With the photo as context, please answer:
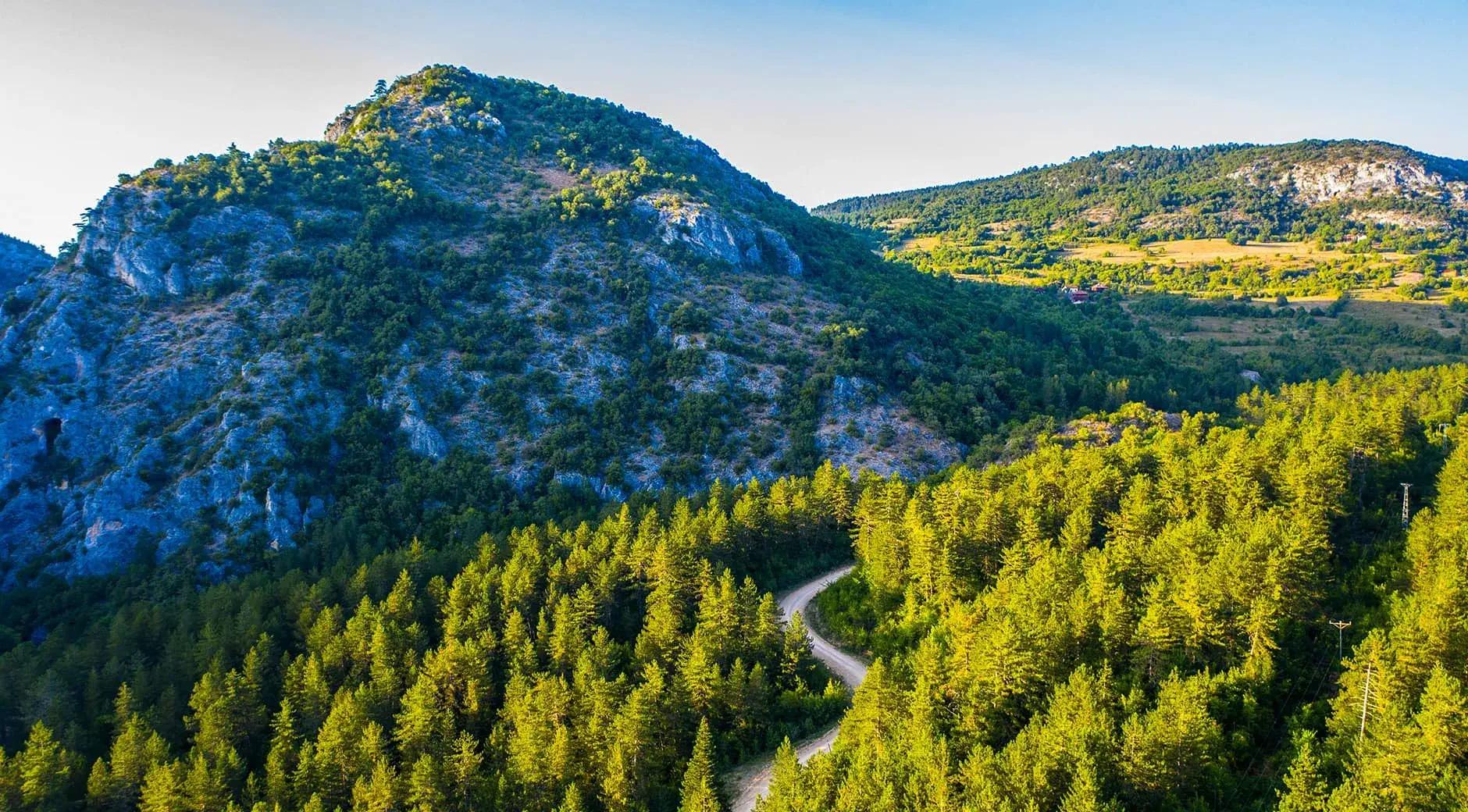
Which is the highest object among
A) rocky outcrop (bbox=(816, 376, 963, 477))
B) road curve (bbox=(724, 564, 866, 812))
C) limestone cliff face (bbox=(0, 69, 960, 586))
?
limestone cliff face (bbox=(0, 69, 960, 586))

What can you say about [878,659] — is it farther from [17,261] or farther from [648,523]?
[17,261]

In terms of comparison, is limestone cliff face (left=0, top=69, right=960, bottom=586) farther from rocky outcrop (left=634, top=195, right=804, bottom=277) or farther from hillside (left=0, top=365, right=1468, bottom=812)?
hillside (left=0, top=365, right=1468, bottom=812)

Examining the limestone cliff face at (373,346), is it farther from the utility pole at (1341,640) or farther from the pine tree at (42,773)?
the utility pole at (1341,640)

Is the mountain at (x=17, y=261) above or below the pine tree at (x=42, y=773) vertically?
above

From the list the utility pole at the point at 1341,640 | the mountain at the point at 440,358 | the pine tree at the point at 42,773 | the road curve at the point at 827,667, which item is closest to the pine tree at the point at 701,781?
the road curve at the point at 827,667

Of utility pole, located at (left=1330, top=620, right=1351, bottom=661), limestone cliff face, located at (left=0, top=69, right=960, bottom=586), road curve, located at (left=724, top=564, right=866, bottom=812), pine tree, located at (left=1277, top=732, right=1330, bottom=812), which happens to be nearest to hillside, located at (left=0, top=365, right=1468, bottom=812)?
pine tree, located at (left=1277, top=732, right=1330, bottom=812)
